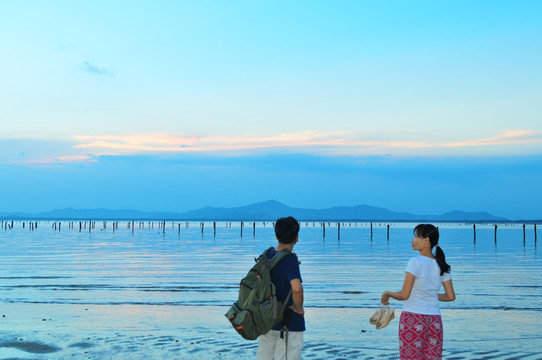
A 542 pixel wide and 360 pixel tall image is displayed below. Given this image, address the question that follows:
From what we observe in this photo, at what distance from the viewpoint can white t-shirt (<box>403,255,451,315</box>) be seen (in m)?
6.09

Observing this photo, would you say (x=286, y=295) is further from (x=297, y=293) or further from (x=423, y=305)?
(x=423, y=305)

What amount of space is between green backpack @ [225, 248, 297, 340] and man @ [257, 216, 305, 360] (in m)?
0.08

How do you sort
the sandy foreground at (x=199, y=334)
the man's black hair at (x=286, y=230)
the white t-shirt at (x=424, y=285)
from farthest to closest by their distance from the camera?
the sandy foreground at (x=199, y=334) → the white t-shirt at (x=424, y=285) → the man's black hair at (x=286, y=230)

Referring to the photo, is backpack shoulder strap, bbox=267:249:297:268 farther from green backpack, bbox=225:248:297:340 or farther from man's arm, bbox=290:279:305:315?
man's arm, bbox=290:279:305:315

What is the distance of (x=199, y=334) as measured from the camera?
13883 mm

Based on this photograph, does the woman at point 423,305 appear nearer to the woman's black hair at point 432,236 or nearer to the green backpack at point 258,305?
the woman's black hair at point 432,236

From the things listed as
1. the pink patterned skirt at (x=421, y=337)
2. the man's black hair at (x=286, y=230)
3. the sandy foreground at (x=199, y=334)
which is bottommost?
the sandy foreground at (x=199, y=334)

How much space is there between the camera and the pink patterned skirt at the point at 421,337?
614 centimetres

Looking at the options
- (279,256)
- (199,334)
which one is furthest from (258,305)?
(199,334)

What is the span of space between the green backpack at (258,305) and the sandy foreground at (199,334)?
600 cm

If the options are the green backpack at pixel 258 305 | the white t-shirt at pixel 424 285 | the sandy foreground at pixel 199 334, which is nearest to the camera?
the green backpack at pixel 258 305

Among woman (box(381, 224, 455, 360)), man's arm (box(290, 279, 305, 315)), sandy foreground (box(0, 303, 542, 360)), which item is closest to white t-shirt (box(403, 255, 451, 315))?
woman (box(381, 224, 455, 360))

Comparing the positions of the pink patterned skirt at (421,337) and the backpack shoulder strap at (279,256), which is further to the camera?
the pink patterned skirt at (421,337)

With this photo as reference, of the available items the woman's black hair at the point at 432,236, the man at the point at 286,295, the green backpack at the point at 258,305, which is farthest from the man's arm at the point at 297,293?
the woman's black hair at the point at 432,236
